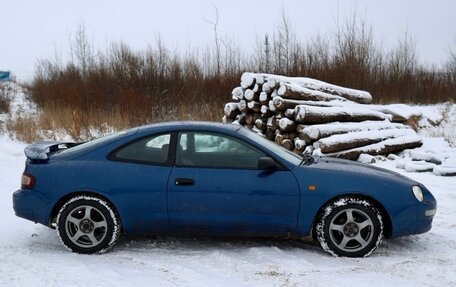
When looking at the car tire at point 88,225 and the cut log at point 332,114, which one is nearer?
the car tire at point 88,225

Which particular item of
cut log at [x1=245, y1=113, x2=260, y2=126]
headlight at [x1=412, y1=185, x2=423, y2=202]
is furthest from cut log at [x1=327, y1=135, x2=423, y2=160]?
headlight at [x1=412, y1=185, x2=423, y2=202]

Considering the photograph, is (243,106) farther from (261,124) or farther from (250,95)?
(261,124)

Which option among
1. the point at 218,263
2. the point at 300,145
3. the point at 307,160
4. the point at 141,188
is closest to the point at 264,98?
the point at 300,145

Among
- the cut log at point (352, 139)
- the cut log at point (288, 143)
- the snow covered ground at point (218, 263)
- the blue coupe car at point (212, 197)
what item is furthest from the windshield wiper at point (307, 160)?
the cut log at point (288, 143)

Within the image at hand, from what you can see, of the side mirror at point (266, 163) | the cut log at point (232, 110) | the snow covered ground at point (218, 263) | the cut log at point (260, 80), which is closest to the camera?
the snow covered ground at point (218, 263)

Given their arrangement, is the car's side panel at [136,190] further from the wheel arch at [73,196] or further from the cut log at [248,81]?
the cut log at [248,81]

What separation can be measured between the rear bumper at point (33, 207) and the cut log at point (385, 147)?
7.36 m

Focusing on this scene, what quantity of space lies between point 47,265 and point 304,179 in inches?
108

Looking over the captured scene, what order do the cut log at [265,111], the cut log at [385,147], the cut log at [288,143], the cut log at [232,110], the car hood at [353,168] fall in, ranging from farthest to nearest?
the cut log at [232,110] → the cut log at [265,111] → the cut log at [288,143] → the cut log at [385,147] → the car hood at [353,168]

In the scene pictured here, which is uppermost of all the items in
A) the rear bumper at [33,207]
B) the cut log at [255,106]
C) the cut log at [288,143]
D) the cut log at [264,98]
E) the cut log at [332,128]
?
the cut log at [264,98]

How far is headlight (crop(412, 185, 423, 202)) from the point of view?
5090 millimetres

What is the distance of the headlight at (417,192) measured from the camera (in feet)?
16.7

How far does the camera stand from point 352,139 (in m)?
11.2

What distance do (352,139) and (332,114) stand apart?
35.0 inches
